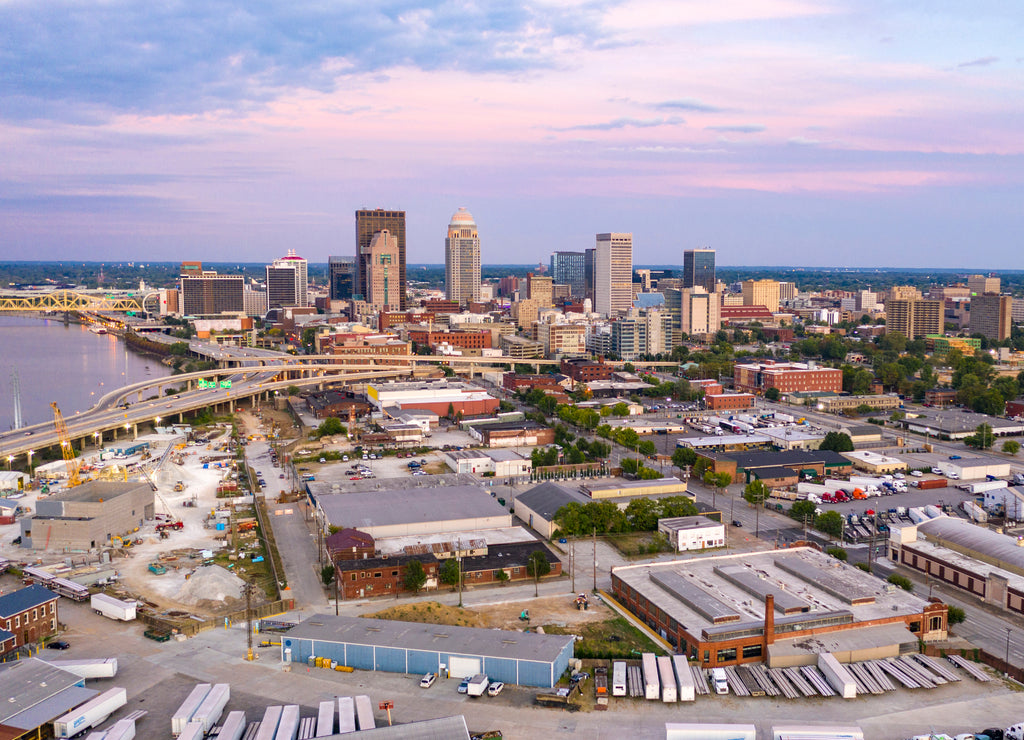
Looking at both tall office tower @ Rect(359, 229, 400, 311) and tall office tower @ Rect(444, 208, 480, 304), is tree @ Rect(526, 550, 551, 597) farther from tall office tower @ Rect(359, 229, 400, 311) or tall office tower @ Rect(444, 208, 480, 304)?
tall office tower @ Rect(444, 208, 480, 304)

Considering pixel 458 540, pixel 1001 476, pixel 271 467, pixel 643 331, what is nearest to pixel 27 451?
pixel 271 467

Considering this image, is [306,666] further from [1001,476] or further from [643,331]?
[643,331]

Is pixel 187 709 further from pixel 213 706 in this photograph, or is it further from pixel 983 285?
pixel 983 285

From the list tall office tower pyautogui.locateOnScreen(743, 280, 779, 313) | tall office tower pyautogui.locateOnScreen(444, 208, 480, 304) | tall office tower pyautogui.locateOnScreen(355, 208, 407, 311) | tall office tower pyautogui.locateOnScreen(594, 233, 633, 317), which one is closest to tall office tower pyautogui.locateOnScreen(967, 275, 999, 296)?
tall office tower pyautogui.locateOnScreen(743, 280, 779, 313)

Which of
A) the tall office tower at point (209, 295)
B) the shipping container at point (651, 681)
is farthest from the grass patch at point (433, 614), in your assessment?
the tall office tower at point (209, 295)

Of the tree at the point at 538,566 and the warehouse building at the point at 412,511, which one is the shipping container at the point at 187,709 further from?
the warehouse building at the point at 412,511

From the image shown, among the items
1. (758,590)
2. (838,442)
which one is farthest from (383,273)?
(758,590)
